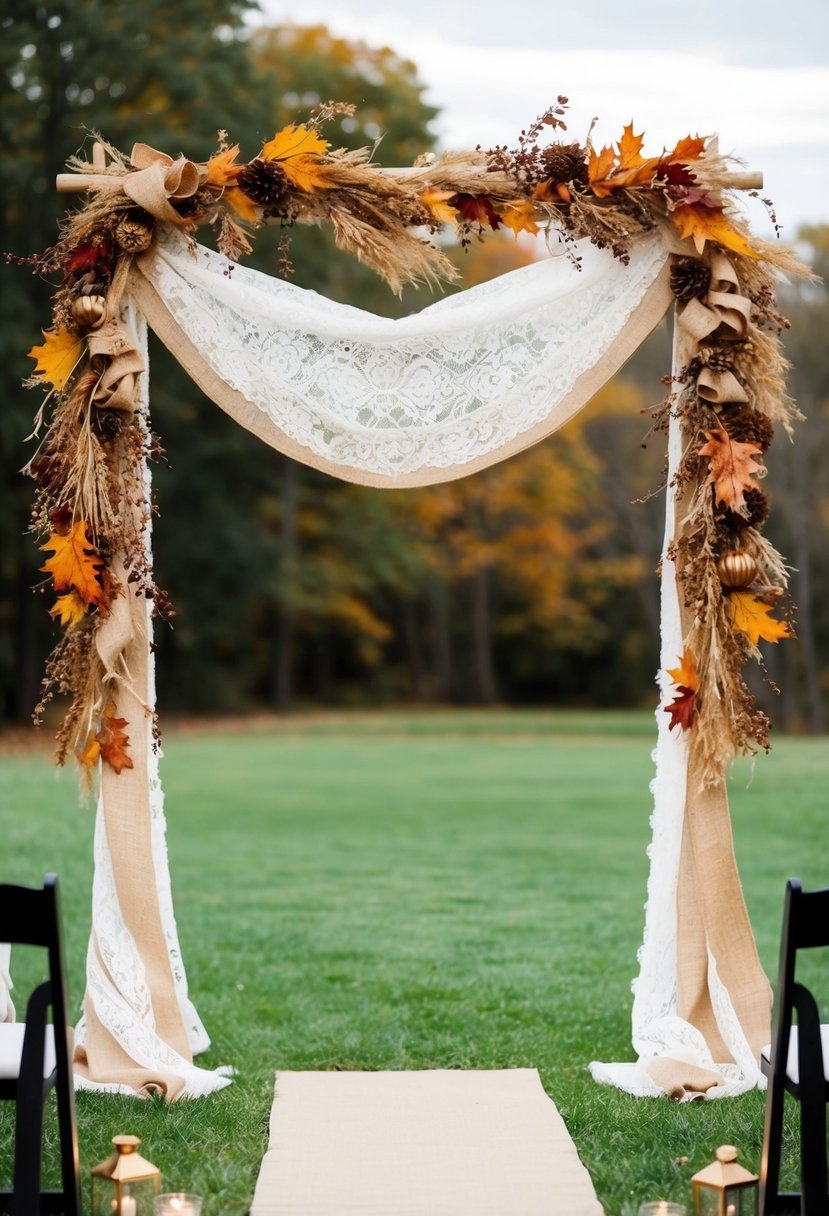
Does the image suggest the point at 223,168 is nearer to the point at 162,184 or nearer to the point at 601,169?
the point at 162,184

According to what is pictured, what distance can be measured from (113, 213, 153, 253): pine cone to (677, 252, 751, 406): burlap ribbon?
1847 mm

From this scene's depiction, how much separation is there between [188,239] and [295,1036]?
3083 millimetres

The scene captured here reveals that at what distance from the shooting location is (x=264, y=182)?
14.9 ft

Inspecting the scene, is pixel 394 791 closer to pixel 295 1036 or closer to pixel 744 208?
pixel 295 1036

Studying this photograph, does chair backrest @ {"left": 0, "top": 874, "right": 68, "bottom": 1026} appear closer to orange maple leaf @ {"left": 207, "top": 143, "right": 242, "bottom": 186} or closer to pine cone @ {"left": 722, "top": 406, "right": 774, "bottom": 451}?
orange maple leaf @ {"left": 207, "top": 143, "right": 242, "bottom": 186}

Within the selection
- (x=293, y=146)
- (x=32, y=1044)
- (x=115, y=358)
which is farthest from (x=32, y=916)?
(x=293, y=146)

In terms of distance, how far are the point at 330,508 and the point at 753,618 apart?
24065mm

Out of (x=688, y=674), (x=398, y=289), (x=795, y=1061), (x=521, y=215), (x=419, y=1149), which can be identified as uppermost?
(x=521, y=215)

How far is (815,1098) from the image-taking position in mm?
3023

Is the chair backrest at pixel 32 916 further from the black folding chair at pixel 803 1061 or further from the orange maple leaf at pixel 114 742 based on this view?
the black folding chair at pixel 803 1061

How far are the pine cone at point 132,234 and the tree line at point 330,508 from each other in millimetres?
15127

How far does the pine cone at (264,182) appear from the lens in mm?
4504

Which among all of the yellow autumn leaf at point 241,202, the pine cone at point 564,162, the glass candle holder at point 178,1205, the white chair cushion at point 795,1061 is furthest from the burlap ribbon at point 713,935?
the glass candle holder at point 178,1205

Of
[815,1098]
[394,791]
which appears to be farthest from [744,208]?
[394,791]
